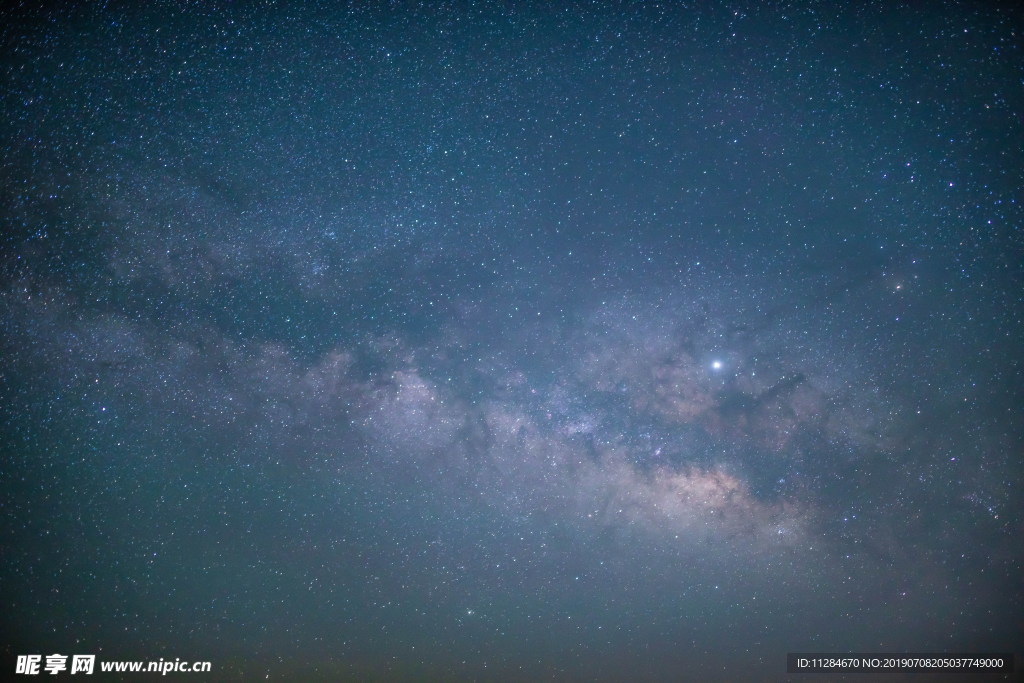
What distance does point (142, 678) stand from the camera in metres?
7.48

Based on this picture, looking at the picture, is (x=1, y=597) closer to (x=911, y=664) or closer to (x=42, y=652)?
(x=42, y=652)

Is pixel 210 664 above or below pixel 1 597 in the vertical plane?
below

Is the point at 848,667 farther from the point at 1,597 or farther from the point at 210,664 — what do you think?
the point at 1,597

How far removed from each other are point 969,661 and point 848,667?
4243mm

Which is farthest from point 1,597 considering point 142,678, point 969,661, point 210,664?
point 969,661

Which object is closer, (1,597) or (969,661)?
(1,597)

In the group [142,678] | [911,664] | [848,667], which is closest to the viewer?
[142,678]

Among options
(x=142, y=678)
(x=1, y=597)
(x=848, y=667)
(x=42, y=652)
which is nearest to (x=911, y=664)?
(x=848, y=667)

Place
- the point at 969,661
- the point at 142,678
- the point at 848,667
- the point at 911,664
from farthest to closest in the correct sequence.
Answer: the point at 969,661, the point at 911,664, the point at 848,667, the point at 142,678

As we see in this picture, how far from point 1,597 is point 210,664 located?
4.24 meters

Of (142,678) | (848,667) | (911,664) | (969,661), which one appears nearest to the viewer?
(142,678)

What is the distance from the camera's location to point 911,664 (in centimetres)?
964

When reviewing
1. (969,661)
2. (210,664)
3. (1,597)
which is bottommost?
(969,661)

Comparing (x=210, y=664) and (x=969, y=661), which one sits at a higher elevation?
(x=210, y=664)
